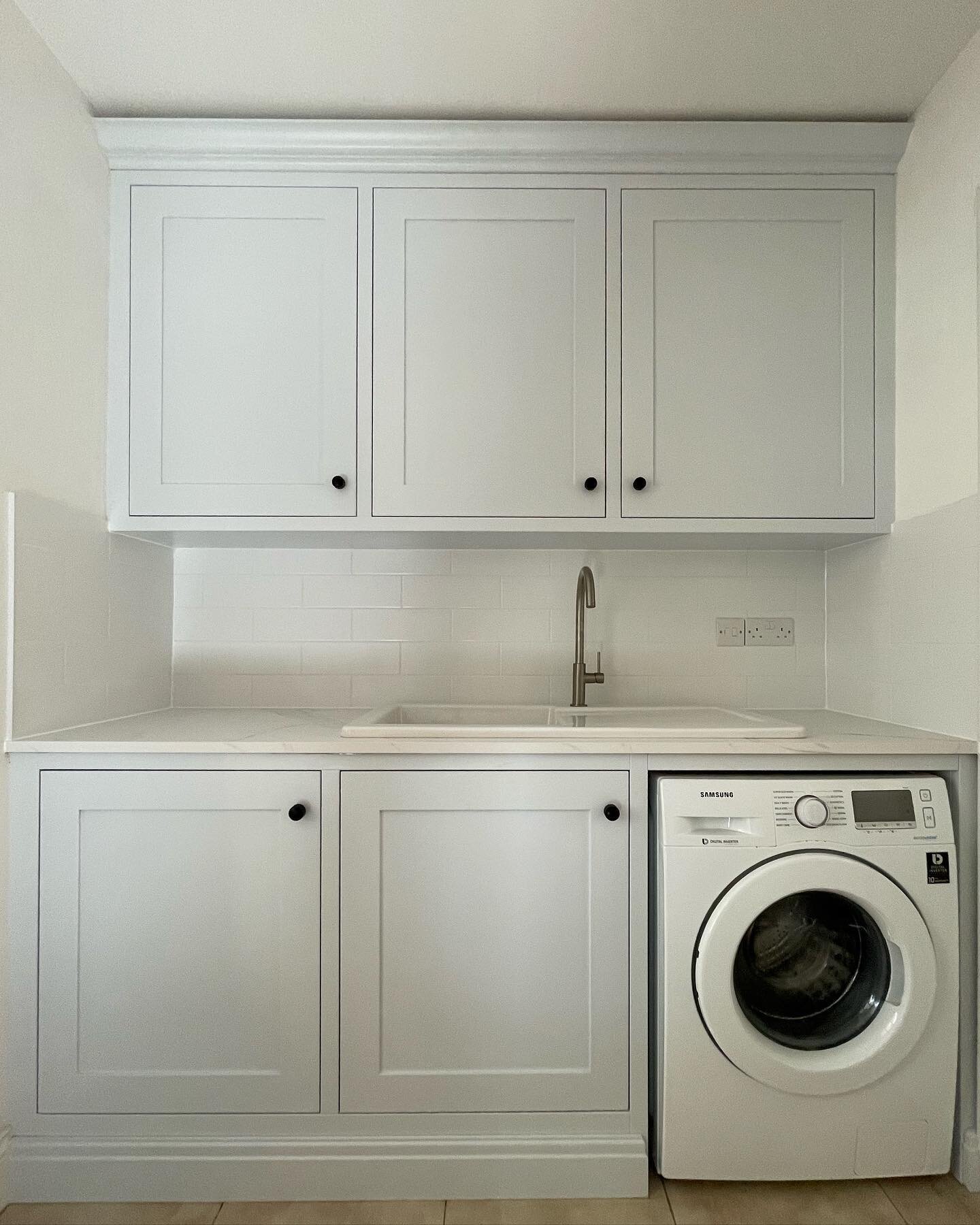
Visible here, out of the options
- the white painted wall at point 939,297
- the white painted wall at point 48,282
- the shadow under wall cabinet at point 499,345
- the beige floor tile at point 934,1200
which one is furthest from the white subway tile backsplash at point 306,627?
the beige floor tile at point 934,1200

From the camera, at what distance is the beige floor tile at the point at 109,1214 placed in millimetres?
1579

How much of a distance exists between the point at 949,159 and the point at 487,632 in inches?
60.2

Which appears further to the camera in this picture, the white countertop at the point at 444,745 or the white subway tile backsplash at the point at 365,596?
the white subway tile backsplash at the point at 365,596

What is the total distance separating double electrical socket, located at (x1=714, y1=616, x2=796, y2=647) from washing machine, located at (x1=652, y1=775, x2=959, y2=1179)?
73cm

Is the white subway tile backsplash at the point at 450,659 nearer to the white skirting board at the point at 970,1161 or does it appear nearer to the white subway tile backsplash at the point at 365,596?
the white subway tile backsplash at the point at 365,596

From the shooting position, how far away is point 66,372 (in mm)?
1787

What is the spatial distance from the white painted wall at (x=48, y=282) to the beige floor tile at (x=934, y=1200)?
5.80ft

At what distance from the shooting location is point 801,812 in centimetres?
164

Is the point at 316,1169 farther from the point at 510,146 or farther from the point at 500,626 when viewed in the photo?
the point at 510,146

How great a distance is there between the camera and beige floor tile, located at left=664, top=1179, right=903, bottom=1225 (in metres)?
1.59

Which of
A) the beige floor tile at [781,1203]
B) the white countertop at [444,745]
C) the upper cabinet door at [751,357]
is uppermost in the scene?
the upper cabinet door at [751,357]

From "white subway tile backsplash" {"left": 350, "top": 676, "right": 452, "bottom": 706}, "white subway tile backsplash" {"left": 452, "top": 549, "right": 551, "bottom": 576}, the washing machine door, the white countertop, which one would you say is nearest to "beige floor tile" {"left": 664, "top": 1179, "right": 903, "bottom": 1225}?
the washing machine door

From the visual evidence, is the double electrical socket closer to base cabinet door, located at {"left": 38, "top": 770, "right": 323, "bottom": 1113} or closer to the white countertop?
the white countertop

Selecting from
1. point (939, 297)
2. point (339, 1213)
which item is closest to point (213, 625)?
point (339, 1213)
